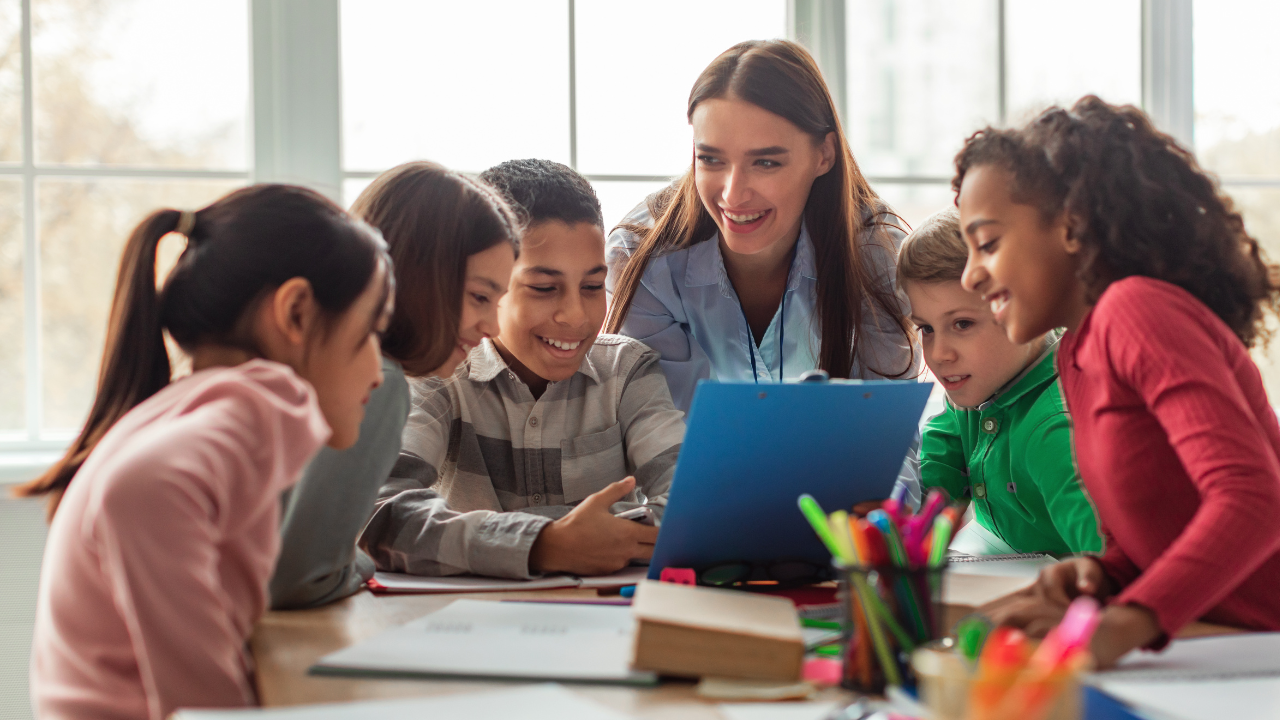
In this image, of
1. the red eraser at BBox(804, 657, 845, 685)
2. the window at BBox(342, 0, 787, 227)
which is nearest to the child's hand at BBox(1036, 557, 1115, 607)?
the red eraser at BBox(804, 657, 845, 685)

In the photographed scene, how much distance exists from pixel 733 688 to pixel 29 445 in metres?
2.03

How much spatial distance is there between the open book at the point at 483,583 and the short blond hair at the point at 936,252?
2.18 ft

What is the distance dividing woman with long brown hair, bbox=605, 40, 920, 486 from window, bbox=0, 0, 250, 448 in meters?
1.06

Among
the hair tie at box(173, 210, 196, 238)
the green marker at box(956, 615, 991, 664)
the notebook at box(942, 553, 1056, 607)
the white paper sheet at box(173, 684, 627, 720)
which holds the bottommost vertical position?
the notebook at box(942, 553, 1056, 607)

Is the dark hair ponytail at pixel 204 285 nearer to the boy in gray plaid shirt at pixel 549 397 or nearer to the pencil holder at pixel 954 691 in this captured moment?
the boy in gray plaid shirt at pixel 549 397

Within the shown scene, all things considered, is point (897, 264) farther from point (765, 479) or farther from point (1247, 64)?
point (1247, 64)

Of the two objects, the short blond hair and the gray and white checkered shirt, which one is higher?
the short blond hair

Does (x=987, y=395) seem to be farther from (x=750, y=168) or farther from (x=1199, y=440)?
(x=1199, y=440)

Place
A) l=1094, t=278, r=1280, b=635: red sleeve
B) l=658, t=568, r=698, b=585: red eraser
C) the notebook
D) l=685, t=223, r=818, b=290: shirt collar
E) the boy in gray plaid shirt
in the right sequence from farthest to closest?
l=685, t=223, r=818, b=290: shirt collar
the boy in gray plaid shirt
l=658, t=568, r=698, b=585: red eraser
the notebook
l=1094, t=278, r=1280, b=635: red sleeve

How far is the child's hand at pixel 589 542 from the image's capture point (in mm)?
1048

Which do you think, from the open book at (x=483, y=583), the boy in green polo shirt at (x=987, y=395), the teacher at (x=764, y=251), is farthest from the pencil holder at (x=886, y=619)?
the teacher at (x=764, y=251)

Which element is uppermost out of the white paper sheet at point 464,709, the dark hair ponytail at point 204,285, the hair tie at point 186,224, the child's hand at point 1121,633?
the hair tie at point 186,224

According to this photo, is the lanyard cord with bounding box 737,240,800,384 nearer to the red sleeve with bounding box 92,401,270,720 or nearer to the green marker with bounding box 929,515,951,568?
the green marker with bounding box 929,515,951,568

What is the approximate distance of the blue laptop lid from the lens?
84 centimetres
